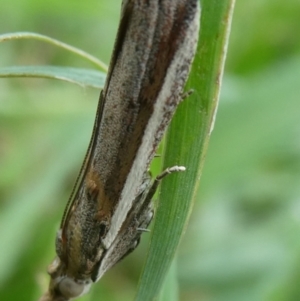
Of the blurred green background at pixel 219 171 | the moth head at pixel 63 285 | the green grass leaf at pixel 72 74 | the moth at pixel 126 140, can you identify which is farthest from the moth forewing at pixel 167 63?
the blurred green background at pixel 219 171

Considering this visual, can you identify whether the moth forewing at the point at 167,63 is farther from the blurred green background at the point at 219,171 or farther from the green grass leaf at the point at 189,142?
the blurred green background at the point at 219,171

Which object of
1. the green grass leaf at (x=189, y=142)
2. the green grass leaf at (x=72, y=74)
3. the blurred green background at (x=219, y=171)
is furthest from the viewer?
the blurred green background at (x=219, y=171)

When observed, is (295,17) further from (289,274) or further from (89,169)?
(89,169)

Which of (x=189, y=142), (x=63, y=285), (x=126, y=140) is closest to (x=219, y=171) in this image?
(x=63, y=285)

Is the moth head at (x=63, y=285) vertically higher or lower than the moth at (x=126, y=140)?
lower

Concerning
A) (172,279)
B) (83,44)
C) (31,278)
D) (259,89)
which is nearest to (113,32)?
(83,44)

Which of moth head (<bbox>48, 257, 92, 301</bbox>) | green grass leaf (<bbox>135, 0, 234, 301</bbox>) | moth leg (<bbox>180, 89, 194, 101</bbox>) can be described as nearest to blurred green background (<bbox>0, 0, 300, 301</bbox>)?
moth head (<bbox>48, 257, 92, 301</bbox>)
